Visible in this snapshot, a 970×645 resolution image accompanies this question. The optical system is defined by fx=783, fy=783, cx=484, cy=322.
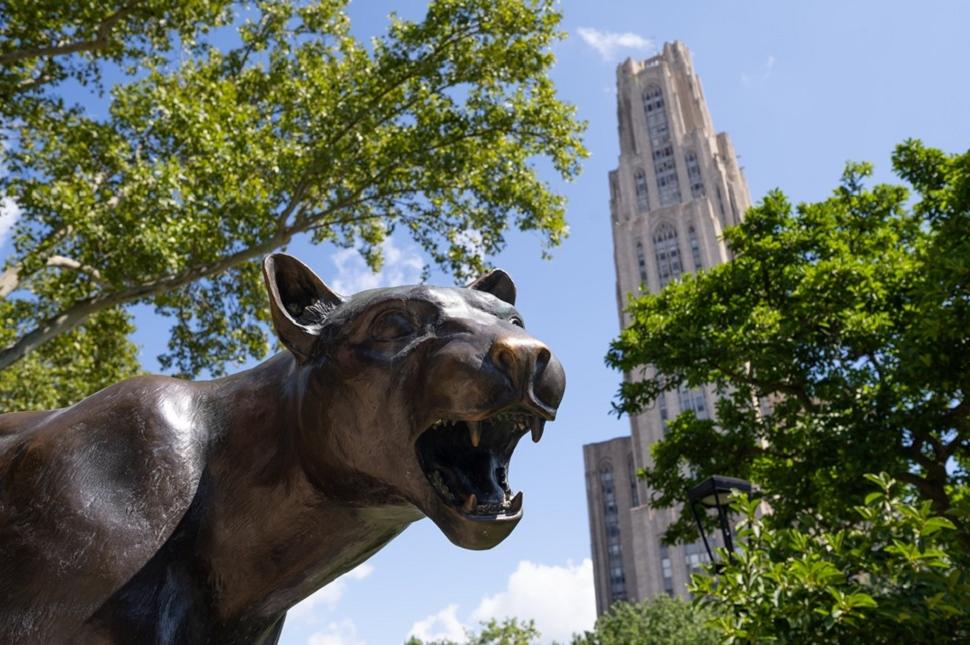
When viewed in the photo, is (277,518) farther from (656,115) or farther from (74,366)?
(656,115)

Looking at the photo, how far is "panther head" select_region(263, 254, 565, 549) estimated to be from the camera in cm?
140

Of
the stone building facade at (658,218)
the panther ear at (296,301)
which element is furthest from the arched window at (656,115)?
the panther ear at (296,301)

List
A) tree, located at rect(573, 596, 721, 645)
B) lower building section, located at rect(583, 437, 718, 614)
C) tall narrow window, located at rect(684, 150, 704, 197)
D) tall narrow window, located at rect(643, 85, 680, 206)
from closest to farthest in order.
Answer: tree, located at rect(573, 596, 721, 645) → lower building section, located at rect(583, 437, 718, 614) → tall narrow window, located at rect(684, 150, 704, 197) → tall narrow window, located at rect(643, 85, 680, 206)

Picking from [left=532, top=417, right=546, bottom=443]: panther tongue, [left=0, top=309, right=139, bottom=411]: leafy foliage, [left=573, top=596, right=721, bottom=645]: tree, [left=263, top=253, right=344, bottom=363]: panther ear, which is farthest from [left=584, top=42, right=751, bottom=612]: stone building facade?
[left=532, top=417, right=546, bottom=443]: panther tongue

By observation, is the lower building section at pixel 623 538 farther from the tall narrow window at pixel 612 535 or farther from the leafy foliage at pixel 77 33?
the leafy foliage at pixel 77 33

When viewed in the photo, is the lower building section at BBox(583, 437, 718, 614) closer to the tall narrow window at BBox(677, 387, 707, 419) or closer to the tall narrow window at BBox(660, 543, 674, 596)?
the tall narrow window at BBox(660, 543, 674, 596)

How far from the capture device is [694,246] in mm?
82312

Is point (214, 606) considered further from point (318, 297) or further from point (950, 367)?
point (950, 367)

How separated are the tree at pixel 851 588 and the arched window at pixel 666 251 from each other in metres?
76.7

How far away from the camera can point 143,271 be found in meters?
10.6

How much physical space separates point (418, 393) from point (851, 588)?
5.44m

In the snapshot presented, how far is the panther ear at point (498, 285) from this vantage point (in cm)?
197

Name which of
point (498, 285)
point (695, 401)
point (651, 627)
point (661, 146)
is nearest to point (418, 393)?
point (498, 285)

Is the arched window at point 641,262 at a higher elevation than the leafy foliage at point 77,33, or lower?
higher
